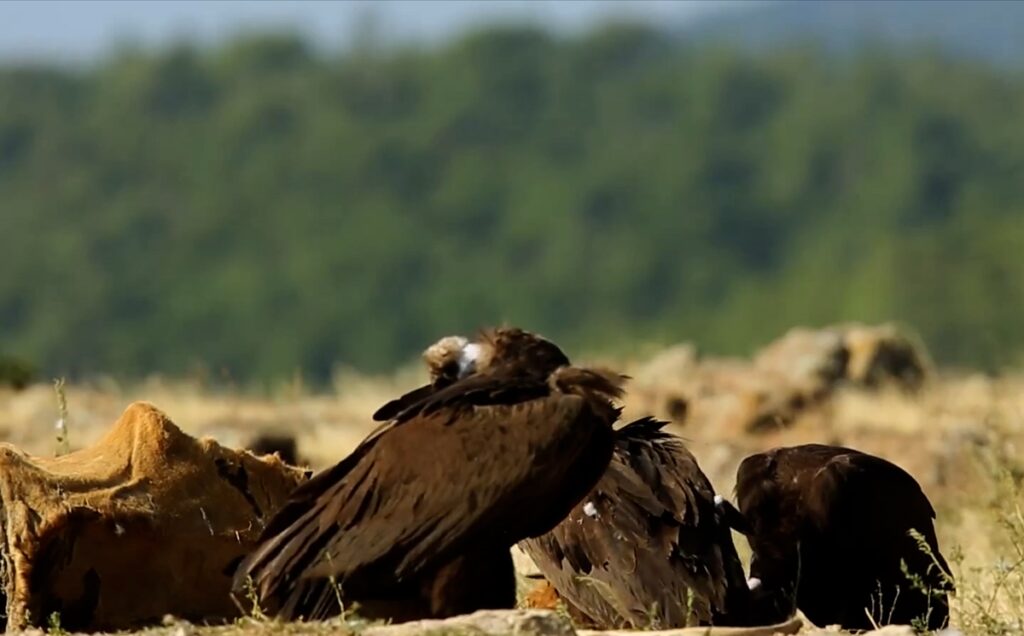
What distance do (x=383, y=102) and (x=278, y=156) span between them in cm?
1048

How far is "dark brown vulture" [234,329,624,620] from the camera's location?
6691 mm

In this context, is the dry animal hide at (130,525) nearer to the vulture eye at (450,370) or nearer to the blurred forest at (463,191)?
the vulture eye at (450,370)

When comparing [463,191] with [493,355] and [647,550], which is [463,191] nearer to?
[647,550]

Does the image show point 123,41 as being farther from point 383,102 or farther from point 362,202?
point 362,202

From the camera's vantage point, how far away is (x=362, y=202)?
4697 inches

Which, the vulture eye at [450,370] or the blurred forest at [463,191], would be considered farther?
the blurred forest at [463,191]

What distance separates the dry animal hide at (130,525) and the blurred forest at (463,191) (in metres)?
70.7

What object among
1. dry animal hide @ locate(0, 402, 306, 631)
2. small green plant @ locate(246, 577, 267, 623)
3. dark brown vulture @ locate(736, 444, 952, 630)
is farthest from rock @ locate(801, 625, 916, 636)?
dry animal hide @ locate(0, 402, 306, 631)

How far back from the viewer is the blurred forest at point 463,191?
101562 millimetres

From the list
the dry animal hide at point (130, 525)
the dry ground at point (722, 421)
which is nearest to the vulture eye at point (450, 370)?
the dry animal hide at point (130, 525)

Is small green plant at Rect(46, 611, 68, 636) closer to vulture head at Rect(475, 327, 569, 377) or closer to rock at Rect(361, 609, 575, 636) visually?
rock at Rect(361, 609, 575, 636)

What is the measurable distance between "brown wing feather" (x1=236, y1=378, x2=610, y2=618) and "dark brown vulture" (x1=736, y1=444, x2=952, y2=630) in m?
1.76

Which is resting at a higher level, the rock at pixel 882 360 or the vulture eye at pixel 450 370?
the rock at pixel 882 360

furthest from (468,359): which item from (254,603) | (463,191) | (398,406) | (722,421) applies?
(463,191)
